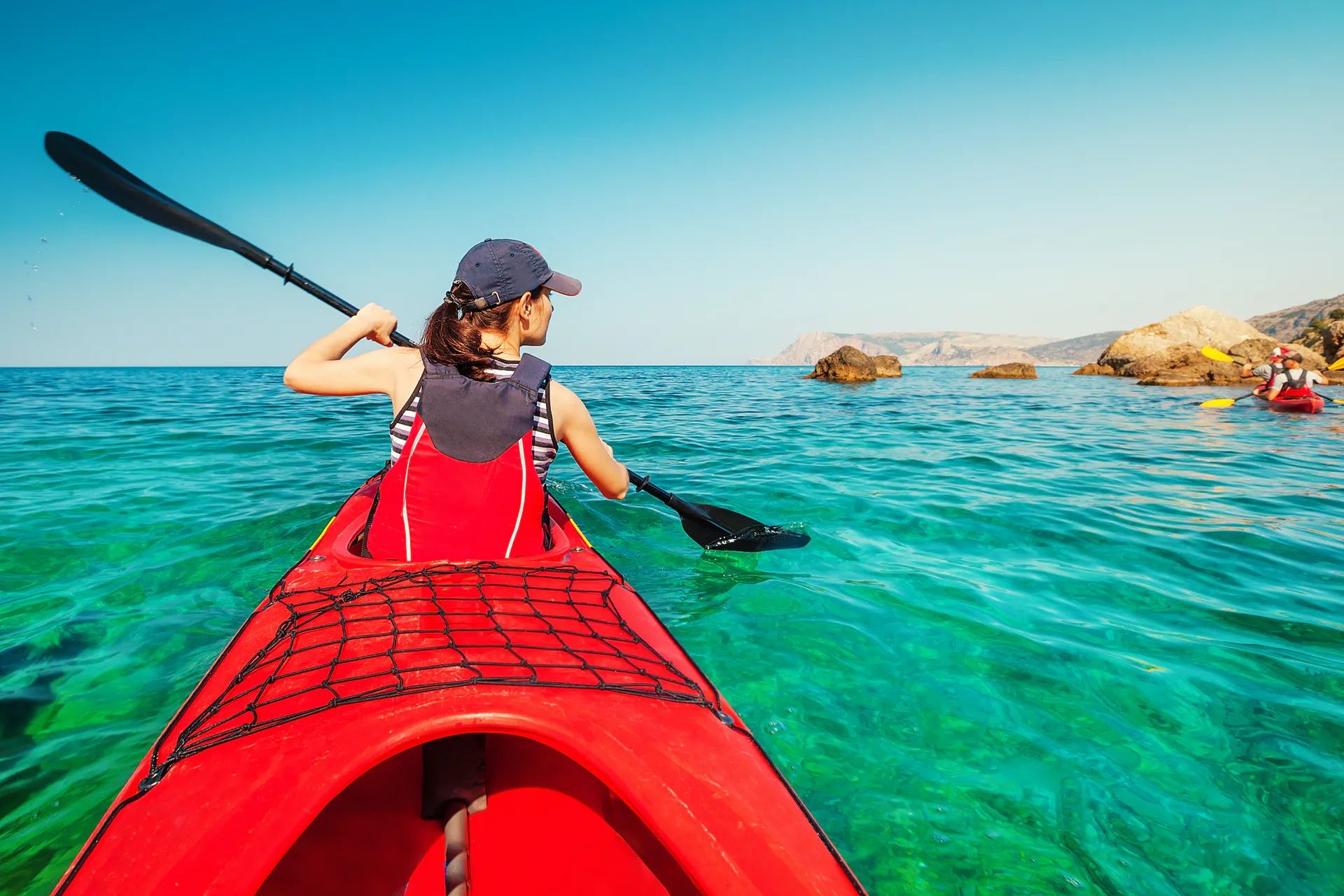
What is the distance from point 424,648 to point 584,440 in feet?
4.06

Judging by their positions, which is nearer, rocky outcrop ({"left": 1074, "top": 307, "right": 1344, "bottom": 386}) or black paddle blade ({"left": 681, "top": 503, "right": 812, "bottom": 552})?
black paddle blade ({"left": 681, "top": 503, "right": 812, "bottom": 552})

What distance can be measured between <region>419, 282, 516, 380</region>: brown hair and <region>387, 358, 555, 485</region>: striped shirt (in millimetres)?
57

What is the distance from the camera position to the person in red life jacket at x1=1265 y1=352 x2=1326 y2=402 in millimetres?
14406

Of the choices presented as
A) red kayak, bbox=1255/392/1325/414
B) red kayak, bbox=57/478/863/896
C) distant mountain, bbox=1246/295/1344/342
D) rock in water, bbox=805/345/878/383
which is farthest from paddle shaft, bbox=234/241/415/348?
distant mountain, bbox=1246/295/1344/342

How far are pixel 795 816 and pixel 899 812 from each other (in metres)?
1.29

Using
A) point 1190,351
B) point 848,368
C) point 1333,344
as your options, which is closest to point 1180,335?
point 1333,344

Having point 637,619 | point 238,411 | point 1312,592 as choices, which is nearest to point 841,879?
point 637,619

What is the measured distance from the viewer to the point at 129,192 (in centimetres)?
423

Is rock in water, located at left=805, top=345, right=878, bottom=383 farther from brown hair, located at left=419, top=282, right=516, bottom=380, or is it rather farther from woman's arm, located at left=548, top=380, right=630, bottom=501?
brown hair, located at left=419, top=282, right=516, bottom=380

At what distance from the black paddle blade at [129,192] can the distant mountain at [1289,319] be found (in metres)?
106

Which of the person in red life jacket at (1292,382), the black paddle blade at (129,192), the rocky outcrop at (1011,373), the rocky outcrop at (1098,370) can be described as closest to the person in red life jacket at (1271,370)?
the person in red life jacket at (1292,382)

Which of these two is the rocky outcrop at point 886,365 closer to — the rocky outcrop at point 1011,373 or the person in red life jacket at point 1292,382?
the rocky outcrop at point 1011,373

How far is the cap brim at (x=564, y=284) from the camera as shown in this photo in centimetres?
271

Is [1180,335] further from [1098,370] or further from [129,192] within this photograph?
[129,192]
